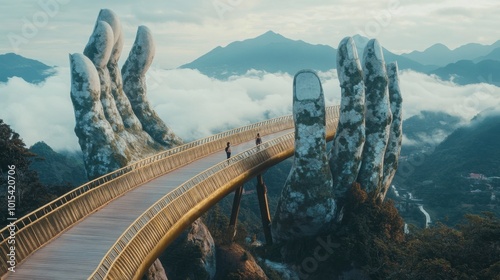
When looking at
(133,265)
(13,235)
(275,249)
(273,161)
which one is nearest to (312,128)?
(273,161)

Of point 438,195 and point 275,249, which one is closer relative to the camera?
point 275,249

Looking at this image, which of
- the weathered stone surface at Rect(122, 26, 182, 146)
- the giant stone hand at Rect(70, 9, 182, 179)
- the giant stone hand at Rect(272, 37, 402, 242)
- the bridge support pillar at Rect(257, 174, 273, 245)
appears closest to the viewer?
the giant stone hand at Rect(70, 9, 182, 179)

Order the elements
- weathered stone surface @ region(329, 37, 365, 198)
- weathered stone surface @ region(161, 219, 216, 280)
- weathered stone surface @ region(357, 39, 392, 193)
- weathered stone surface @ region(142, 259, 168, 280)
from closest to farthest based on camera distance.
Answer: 1. weathered stone surface @ region(142, 259, 168, 280)
2. weathered stone surface @ region(161, 219, 216, 280)
3. weathered stone surface @ region(329, 37, 365, 198)
4. weathered stone surface @ region(357, 39, 392, 193)

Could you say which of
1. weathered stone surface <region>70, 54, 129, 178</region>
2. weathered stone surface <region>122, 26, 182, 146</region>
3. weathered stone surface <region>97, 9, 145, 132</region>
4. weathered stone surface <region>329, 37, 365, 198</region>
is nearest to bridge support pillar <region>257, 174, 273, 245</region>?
weathered stone surface <region>329, 37, 365, 198</region>

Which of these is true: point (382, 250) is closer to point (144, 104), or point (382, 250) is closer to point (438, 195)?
point (144, 104)

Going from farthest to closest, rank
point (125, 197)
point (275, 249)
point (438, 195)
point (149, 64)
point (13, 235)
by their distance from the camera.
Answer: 1. point (438, 195)
2. point (149, 64)
3. point (275, 249)
4. point (125, 197)
5. point (13, 235)

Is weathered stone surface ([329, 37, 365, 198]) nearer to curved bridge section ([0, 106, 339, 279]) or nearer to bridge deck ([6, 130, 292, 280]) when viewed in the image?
curved bridge section ([0, 106, 339, 279])

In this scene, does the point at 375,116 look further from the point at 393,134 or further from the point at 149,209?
the point at 149,209
